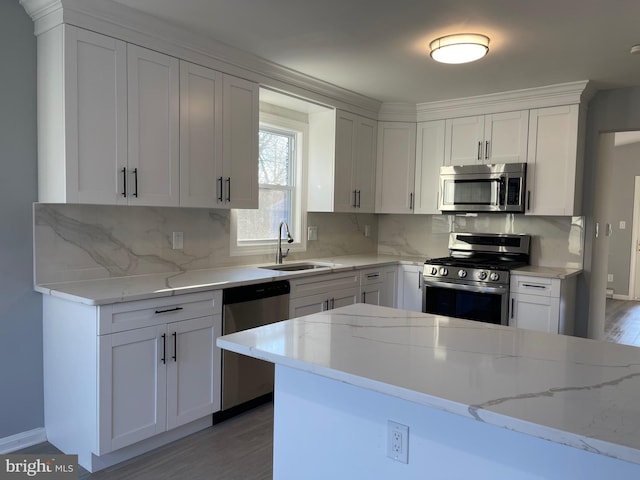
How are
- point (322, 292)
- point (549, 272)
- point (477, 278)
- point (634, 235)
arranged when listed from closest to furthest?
point (322, 292) < point (549, 272) < point (477, 278) < point (634, 235)

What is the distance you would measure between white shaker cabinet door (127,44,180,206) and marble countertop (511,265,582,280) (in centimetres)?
276

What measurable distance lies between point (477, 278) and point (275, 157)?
2.03 m

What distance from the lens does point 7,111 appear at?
251 centimetres

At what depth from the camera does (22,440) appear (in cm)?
260

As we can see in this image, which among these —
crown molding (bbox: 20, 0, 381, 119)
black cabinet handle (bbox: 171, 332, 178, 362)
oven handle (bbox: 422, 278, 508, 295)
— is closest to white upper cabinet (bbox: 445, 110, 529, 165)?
oven handle (bbox: 422, 278, 508, 295)

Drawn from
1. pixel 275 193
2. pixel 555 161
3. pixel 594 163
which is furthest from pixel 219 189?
pixel 594 163

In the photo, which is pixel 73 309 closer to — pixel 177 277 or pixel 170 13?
pixel 177 277

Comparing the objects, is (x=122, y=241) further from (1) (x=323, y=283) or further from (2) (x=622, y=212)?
(2) (x=622, y=212)

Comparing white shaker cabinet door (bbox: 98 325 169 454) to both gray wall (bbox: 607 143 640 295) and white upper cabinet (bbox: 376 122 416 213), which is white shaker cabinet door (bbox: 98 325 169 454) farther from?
gray wall (bbox: 607 143 640 295)

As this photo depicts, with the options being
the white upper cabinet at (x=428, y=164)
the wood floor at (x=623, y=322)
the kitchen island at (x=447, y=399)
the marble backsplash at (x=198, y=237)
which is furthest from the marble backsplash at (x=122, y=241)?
the wood floor at (x=623, y=322)

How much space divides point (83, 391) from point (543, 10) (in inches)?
122

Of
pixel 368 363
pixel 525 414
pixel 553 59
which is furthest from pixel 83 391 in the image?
pixel 553 59

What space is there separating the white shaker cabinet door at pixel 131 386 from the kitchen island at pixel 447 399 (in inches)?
40.5

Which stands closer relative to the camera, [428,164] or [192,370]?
[192,370]
